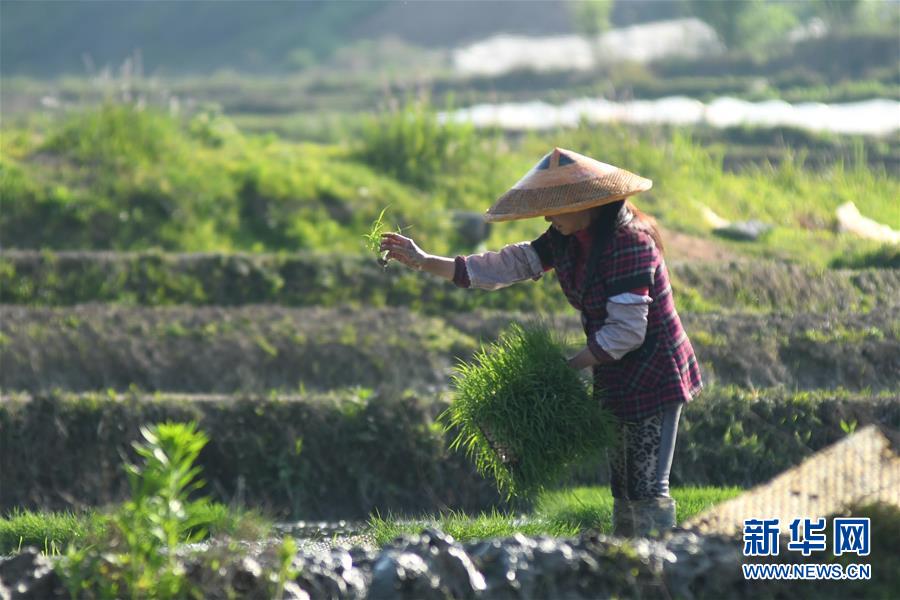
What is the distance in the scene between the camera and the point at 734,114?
77.5ft

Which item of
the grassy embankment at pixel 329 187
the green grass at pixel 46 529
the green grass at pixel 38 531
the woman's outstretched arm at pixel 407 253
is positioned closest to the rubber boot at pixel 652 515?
the woman's outstretched arm at pixel 407 253

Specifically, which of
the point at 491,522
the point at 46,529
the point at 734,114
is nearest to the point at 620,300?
the point at 491,522

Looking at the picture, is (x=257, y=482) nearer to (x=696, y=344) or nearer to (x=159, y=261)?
(x=696, y=344)

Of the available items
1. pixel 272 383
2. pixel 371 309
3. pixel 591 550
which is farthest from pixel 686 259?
pixel 591 550

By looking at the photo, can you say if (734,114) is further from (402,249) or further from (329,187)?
(402,249)

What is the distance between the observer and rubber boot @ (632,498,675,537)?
512 centimetres

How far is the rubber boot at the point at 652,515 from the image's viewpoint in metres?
5.12

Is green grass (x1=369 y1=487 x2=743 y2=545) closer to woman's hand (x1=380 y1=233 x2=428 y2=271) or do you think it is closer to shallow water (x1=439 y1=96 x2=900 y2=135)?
woman's hand (x1=380 y1=233 x2=428 y2=271)

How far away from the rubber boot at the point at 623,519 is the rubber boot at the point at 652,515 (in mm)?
37

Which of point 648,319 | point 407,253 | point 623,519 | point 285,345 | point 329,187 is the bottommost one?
point 285,345

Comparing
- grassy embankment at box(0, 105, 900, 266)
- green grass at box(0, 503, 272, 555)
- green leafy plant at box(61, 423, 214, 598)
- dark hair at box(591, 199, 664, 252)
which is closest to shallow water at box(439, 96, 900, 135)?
grassy embankment at box(0, 105, 900, 266)

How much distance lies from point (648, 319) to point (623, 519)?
754mm

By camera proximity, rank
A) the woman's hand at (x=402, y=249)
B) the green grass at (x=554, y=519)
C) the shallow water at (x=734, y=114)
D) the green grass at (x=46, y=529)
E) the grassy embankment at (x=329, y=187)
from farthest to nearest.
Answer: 1. the shallow water at (x=734, y=114)
2. the grassy embankment at (x=329, y=187)
3. the green grass at (x=46, y=529)
4. the green grass at (x=554, y=519)
5. the woman's hand at (x=402, y=249)

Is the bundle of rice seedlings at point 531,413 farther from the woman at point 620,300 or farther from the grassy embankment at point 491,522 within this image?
the grassy embankment at point 491,522
